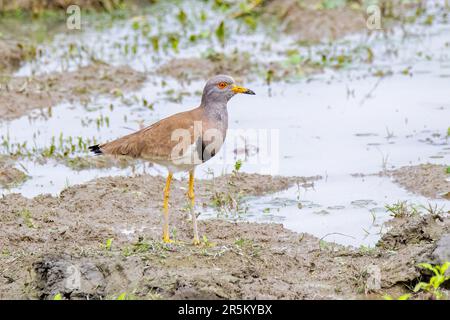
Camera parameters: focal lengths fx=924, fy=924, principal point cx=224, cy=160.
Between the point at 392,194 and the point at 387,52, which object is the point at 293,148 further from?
the point at 387,52

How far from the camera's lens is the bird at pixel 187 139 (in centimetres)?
708

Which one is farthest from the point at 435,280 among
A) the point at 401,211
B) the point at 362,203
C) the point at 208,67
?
the point at 208,67

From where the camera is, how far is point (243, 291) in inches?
238

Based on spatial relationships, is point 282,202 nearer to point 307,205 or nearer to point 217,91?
point 307,205

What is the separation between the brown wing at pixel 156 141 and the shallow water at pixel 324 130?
1.29m

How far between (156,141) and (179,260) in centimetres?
121

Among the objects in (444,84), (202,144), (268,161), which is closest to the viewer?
(202,144)

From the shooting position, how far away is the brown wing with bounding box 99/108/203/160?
23.6ft

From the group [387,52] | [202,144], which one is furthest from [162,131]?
[387,52]

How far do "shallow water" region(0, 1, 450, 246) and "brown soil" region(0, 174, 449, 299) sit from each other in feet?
1.82

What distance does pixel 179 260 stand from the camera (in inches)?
252

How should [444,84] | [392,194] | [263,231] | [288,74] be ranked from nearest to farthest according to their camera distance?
[263,231] < [392,194] < [444,84] < [288,74]

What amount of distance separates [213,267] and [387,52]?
8725 millimetres

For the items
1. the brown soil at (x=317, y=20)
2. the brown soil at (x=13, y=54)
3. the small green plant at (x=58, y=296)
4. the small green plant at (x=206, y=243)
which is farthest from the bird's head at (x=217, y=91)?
the brown soil at (x=317, y=20)
